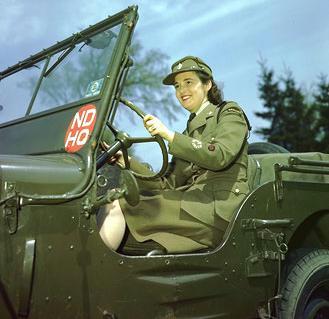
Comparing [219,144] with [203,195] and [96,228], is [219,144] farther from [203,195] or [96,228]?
[96,228]

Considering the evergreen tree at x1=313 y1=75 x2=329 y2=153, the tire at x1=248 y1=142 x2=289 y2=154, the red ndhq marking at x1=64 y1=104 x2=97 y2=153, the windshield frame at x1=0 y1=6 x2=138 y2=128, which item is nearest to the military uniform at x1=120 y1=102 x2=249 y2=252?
the red ndhq marking at x1=64 y1=104 x2=97 y2=153

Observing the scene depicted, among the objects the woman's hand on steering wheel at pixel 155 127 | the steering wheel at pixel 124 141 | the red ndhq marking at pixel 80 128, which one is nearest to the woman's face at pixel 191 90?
the steering wheel at pixel 124 141

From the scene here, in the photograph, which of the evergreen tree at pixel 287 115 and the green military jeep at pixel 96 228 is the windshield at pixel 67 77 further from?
the evergreen tree at pixel 287 115

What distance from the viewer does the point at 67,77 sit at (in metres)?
3.19

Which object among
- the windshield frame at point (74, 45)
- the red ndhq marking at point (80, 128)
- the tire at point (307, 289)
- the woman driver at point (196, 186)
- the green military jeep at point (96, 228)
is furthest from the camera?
the tire at point (307, 289)

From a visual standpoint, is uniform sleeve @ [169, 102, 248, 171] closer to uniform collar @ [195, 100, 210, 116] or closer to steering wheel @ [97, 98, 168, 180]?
steering wheel @ [97, 98, 168, 180]

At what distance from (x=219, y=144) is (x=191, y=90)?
2.06 ft

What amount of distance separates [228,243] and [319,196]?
74cm

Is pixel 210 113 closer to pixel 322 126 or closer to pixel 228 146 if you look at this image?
pixel 228 146

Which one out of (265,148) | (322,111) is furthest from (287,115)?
(265,148)

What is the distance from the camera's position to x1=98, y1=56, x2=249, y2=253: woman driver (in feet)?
8.96

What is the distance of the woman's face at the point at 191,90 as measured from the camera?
3344mm

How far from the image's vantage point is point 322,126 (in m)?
22.8

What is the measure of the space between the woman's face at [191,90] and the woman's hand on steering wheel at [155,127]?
70cm
